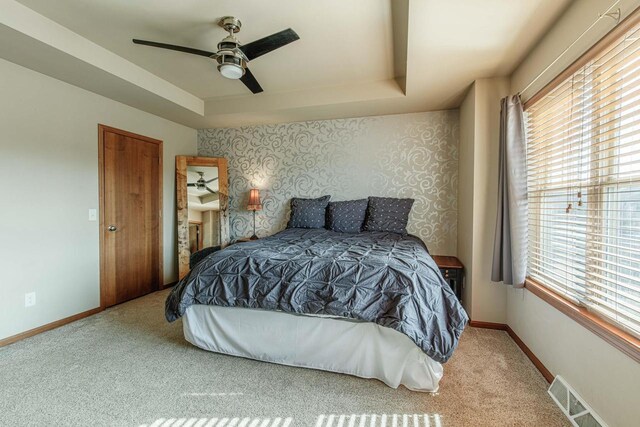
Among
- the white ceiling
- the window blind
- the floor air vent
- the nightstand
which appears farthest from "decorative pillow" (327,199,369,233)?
the floor air vent

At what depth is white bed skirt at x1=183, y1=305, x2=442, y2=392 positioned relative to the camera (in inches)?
67.7

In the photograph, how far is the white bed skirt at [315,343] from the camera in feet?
5.64

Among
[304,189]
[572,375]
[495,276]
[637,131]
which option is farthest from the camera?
[304,189]

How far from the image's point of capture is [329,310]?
178 cm

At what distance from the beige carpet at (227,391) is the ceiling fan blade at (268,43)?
2290mm

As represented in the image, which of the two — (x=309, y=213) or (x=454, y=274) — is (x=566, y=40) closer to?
(x=454, y=274)

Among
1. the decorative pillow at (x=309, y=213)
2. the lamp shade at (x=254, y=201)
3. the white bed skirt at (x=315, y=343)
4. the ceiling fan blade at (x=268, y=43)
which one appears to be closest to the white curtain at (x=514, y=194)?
the white bed skirt at (x=315, y=343)

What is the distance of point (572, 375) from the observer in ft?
5.22

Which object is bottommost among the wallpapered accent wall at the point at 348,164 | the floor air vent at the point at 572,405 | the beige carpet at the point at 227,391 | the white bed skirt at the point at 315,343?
the beige carpet at the point at 227,391

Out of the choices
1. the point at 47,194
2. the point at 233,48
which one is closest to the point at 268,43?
the point at 233,48

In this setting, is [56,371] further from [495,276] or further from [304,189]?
[495,276]

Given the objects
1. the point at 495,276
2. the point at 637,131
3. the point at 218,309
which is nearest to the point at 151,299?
the point at 218,309

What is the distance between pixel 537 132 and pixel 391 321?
6.07 feet

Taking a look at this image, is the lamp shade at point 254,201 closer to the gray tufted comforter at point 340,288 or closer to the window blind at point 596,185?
the gray tufted comforter at point 340,288
